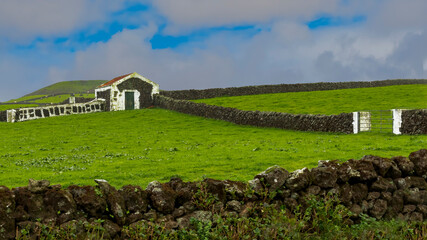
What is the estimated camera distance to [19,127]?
4106 centimetres

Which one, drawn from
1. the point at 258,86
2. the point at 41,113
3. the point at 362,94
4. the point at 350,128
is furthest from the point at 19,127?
the point at 362,94

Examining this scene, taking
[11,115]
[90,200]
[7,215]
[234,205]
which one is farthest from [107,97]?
[7,215]

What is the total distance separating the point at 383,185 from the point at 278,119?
22.6 m

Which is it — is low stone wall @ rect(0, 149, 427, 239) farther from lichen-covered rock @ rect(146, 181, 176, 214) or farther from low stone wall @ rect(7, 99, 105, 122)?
low stone wall @ rect(7, 99, 105, 122)

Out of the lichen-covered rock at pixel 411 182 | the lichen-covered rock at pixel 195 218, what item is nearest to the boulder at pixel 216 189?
the lichen-covered rock at pixel 195 218

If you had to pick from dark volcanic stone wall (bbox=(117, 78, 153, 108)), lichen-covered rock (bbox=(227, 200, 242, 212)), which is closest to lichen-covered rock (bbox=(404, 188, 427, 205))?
lichen-covered rock (bbox=(227, 200, 242, 212))

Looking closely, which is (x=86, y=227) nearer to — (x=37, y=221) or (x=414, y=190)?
(x=37, y=221)

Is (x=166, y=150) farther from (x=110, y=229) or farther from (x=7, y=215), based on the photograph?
(x=7, y=215)

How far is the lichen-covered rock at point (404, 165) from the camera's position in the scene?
11016 mm

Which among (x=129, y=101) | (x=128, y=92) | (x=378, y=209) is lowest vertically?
(x=378, y=209)

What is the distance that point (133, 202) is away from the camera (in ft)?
26.6

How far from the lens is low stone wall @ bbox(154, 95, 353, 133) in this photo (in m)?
28.9

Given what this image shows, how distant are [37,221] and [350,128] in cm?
2417

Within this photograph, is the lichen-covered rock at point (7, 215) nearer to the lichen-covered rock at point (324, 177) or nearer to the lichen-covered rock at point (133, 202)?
the lichen-covered rock at point (133, 202)
